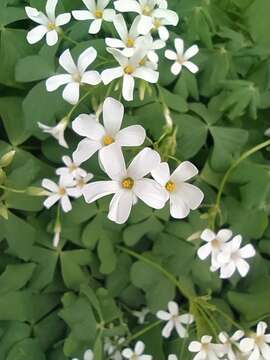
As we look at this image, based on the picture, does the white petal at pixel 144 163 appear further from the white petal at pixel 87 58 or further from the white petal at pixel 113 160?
the white petal at pixel 87 58

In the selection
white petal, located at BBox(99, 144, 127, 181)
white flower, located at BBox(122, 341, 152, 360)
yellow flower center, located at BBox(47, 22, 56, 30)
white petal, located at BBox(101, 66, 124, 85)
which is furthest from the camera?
white flower, located at BBox(122, 341, 152, 360)

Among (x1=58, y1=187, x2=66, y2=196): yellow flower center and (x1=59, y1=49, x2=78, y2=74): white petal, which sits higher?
(x1=59, y1=49, x2=78, y2=74): white petal

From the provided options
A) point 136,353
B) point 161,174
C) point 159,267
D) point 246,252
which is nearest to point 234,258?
point 246,252

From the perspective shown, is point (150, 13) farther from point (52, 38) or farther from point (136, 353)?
point (136, 353)

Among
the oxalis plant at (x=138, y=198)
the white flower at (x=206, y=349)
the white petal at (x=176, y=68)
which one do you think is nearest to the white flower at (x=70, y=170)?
the oxalis plant at (x=138, y=198)

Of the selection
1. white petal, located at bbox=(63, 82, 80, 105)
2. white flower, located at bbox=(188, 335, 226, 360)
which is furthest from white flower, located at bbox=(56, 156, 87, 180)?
white flower, located at bbox=(188, 335, 226, 360)

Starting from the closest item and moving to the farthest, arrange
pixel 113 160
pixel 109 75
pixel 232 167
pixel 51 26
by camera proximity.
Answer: pixel 113 160
pixel 109 75
pixel 51 26
pixel 232 167

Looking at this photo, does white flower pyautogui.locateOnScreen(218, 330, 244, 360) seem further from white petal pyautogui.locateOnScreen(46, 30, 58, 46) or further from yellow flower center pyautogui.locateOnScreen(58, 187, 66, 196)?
white petal pyautogui.locateOnScreen(46, 30, 58, 46)
